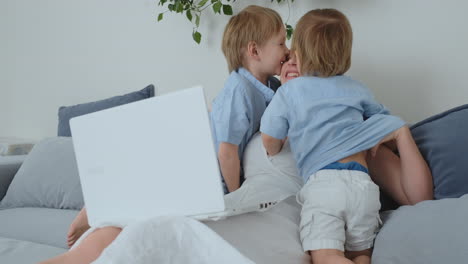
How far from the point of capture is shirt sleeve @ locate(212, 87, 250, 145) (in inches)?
58.1

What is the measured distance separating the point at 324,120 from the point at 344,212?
0.83 feet

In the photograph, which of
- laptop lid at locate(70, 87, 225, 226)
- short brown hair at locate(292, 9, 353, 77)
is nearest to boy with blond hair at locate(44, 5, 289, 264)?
short brown hair at locate(292, 9, 353, 77)

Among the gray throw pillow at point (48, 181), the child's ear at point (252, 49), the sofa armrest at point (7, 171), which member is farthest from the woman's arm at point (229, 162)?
the sofa armrest at point (7, 171)

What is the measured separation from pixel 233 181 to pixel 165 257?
69cm

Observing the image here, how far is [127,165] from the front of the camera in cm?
102

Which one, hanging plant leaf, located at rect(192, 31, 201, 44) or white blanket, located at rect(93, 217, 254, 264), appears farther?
hanging plant leaf, located at rect(192, 31, 201, 44)

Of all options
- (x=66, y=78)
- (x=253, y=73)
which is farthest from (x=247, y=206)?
(x=66, y=78)

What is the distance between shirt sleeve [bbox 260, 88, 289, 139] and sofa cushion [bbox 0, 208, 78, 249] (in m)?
0.77

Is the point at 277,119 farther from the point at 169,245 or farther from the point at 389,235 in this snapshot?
the point at 169,245

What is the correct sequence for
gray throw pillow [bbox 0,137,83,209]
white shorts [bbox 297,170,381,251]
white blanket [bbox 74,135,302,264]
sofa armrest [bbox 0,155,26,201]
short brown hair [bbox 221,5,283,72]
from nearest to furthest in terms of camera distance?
white blanket [bbox 74,135,302,264] → white shorts [bbox 297,170,381,251] → short brown hair [bbox 221,5,283,72] → gray throw pillow [bbox 0,137,83,209] → sofa armrest [bbox 0,155,26,201]

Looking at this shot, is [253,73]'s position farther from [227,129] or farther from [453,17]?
[453,17]

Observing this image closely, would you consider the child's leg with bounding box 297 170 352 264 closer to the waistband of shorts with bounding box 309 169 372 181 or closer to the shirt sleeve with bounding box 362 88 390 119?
the waistband of shorts with bounding box 309 169 372 181

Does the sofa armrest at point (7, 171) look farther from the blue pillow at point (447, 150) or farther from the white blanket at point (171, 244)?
the blue pillow at point (447, 150)

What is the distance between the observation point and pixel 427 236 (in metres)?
1.01
